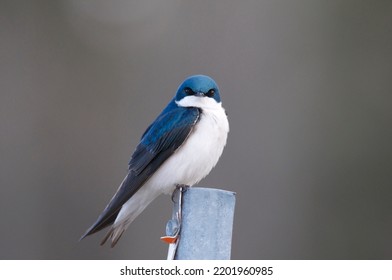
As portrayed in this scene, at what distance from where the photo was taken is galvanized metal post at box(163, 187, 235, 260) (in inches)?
74.7

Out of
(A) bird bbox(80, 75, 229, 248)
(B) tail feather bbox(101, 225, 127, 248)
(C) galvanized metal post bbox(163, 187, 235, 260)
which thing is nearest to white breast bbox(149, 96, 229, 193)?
(A) bird bbox(80, 75, 229, 248)

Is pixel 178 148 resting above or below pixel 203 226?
above

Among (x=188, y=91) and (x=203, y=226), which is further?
(x=188, y=91)

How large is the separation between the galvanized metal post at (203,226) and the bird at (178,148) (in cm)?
47

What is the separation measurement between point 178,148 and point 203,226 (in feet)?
1.83

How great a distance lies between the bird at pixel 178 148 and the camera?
242cm

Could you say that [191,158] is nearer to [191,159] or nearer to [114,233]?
[191,159]

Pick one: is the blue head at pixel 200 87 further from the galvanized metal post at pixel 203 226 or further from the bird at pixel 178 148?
the galvanized metal post at pixel 203 226

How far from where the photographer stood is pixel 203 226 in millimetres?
1913

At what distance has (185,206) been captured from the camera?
1.96 m

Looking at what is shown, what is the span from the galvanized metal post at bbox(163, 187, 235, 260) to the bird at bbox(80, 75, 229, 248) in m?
0.47

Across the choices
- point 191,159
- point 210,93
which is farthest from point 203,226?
point 210,93
